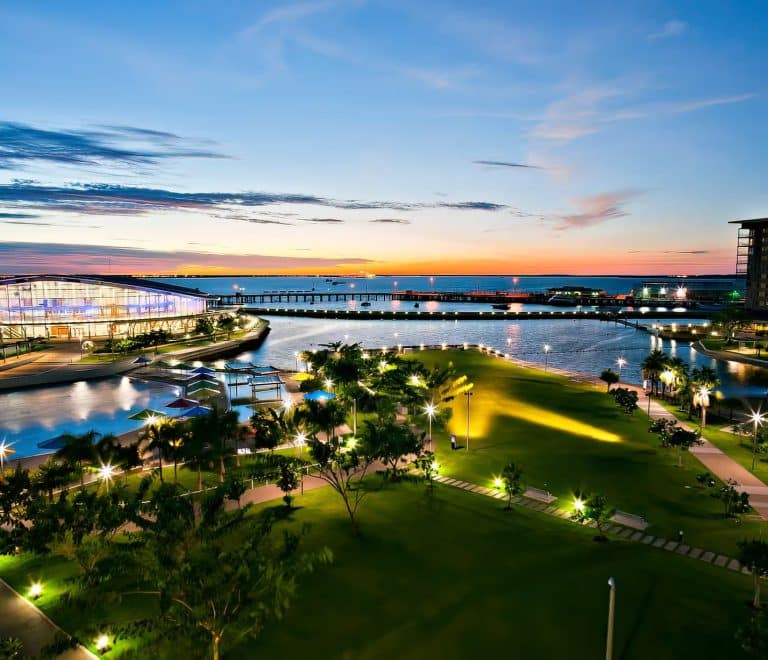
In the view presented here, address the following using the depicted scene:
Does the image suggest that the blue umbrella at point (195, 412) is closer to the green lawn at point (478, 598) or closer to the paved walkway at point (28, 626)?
the green lawn at point (478, 598)

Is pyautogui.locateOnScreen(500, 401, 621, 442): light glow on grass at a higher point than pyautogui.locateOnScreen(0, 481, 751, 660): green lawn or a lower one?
lower

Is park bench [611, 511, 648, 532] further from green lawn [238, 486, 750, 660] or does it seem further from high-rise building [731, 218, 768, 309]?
high-rise building [731, 218, 768, 309]

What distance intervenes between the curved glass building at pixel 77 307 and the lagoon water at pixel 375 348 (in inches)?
712

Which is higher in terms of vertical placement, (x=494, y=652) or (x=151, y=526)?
(x=151, y=526)

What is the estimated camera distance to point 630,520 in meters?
23.3

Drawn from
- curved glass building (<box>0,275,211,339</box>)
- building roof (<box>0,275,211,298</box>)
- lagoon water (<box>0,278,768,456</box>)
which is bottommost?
lagoon water (<box>0,278,768,456</box>)

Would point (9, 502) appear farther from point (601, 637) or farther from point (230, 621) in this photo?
point (601, 637)

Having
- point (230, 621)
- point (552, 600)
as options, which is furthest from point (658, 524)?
point (230, 621)

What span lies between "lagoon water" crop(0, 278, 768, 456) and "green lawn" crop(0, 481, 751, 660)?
22.8 meters

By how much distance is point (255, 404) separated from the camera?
135ft

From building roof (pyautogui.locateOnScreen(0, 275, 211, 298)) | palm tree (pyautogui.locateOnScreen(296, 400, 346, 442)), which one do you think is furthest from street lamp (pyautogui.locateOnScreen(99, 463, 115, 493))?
building roof (pyautogui.locateOnScreen(0, 275, 211, 298))

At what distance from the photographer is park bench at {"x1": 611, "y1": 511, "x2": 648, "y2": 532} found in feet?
74.5

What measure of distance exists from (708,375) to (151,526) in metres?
42.9

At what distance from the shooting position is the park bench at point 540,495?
2594 cm
